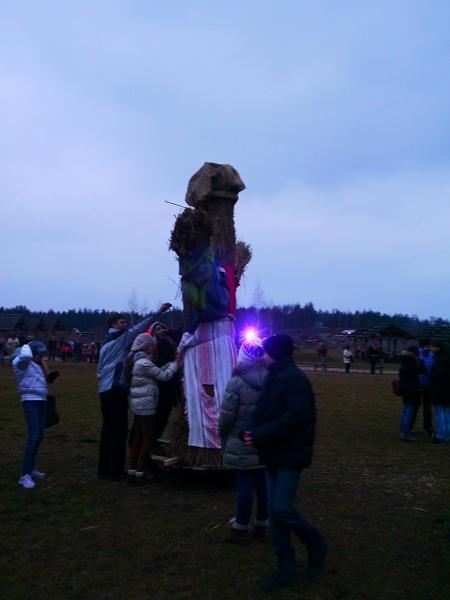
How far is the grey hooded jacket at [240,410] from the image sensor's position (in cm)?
537

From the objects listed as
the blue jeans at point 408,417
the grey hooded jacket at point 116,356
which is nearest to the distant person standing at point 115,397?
the grey hooded jacket at point 116,356

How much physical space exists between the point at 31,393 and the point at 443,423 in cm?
670

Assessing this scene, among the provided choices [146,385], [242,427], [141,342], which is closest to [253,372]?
[242,427]

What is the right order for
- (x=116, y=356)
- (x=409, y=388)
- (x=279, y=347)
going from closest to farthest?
(x=279, y=347) → (x=116, y=356) → (x=409, y=388)

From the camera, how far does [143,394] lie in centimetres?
721

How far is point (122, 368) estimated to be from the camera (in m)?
7.65

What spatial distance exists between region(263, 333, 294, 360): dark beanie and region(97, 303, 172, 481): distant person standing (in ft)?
9.27

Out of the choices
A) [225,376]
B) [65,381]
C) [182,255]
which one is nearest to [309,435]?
[225,376]

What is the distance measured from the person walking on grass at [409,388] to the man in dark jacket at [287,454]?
6636 millimetres

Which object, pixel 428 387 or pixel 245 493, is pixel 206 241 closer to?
pixel 245 493

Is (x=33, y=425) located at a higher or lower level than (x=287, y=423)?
lower

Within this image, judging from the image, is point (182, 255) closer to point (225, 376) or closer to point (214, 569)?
point (225, 376)

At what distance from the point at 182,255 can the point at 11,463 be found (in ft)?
12.2

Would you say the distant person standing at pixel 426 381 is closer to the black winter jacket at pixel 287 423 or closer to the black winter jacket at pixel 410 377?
the black winter jacket at pixel 410 377
